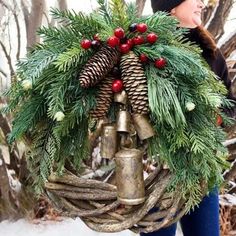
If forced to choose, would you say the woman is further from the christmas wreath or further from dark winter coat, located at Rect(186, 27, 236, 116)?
the christmas wreath

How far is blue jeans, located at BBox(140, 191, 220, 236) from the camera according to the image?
1104 millimetres

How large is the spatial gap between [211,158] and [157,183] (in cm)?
11

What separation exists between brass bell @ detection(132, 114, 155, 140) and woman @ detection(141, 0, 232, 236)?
0.44 metres

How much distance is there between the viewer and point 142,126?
0.71 meters

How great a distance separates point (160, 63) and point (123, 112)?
101 mm

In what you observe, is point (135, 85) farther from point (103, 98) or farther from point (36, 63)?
point (36, 63)

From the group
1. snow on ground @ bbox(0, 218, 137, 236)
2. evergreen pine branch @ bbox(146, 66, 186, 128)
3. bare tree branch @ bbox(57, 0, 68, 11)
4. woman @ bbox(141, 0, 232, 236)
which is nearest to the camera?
evergreen pine branch @ bbox(146, 66, 186, 128)

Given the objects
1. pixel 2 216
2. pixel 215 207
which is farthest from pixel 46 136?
pixel 2 216

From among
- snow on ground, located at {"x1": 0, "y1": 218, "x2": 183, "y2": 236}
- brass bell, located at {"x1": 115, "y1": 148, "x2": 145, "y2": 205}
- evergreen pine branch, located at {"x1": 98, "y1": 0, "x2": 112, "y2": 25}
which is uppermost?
evergreen pine branch, located at {"x1": 98, "y1": 0, "x2": 112, "y2": 25}

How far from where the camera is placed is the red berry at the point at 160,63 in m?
0.72

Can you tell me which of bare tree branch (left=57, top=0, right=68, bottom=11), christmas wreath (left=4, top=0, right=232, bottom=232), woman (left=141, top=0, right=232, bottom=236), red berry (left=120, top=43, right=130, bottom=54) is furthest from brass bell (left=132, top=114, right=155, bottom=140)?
bare tree branch (left=57, top=0, right=68, bottom=11)

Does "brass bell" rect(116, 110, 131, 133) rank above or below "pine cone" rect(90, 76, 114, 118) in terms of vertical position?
below

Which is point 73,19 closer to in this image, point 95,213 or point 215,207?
point 95,213

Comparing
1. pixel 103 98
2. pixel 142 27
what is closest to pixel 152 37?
pixel 142 27
